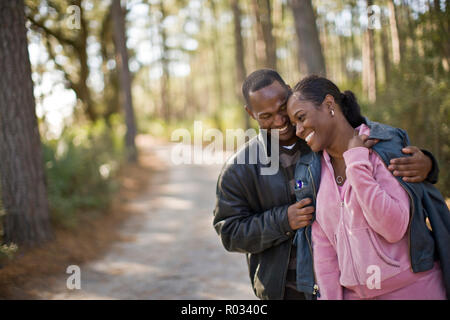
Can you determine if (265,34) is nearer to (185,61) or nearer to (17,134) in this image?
(17,134)

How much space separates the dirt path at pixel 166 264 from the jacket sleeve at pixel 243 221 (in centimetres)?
251

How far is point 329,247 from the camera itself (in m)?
2.13

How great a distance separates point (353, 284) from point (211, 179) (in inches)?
456

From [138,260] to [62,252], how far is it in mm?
1146

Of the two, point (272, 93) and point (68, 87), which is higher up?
point (68, 87)

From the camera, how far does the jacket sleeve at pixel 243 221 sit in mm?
2312

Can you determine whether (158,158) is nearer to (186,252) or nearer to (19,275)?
(186,252)

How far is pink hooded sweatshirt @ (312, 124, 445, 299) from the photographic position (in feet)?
6.28

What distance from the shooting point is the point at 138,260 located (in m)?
6.40

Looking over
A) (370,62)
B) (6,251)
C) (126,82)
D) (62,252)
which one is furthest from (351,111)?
(126,82)

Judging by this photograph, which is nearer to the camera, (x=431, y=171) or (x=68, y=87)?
(x=431, y=171)

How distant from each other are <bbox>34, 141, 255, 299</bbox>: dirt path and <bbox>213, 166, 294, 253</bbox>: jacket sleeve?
98.9 inches

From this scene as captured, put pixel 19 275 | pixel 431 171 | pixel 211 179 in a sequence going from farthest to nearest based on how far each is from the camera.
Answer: pixel 211 179 → pixel 19 275 → pixel 431 171

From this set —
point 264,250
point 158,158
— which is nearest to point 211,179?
point 158,158
